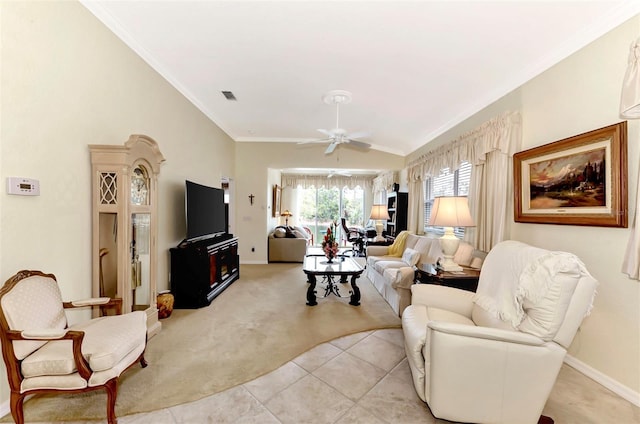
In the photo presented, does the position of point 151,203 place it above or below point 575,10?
below

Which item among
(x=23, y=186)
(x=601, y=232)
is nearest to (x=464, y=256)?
(x=601, y=232)

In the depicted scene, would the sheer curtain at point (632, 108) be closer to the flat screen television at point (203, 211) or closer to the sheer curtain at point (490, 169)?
the sheer curtain at point (490, 169)

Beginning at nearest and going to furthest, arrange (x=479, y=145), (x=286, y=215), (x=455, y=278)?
(x=455, y=278)
(x=479, y=145)
(x=286, y=215)

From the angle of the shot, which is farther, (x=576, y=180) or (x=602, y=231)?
(x=576, y=180)

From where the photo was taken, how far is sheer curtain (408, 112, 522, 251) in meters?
2.94

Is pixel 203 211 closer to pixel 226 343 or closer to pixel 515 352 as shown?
pixel 226 343

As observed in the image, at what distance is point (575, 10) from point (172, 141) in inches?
168

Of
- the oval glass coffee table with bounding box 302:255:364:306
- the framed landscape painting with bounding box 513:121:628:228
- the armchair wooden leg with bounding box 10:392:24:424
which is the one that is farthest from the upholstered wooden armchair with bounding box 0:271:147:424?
the framed landscape painting with bounding box 513:121:628:228

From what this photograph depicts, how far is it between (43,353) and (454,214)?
3439mm

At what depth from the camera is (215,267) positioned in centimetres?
400

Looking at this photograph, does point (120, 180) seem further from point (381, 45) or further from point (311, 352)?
point (381, 45)

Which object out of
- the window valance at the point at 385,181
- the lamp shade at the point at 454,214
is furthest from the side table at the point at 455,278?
the window valance at the point at 385,181

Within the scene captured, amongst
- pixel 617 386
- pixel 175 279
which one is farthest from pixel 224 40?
pixel 617 386

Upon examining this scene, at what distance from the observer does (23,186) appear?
1757 mm
